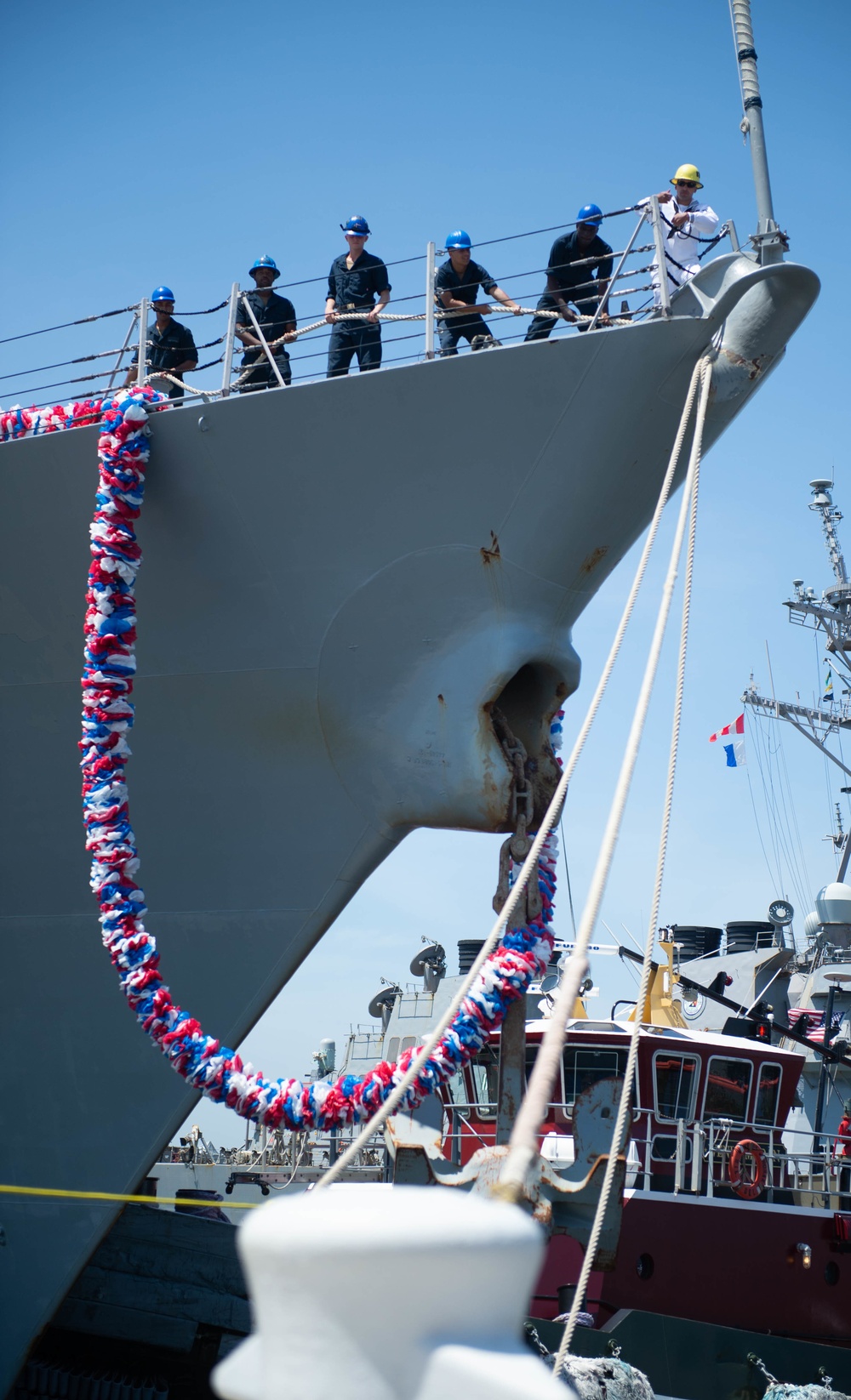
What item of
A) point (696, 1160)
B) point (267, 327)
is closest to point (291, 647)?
point (267, 327)

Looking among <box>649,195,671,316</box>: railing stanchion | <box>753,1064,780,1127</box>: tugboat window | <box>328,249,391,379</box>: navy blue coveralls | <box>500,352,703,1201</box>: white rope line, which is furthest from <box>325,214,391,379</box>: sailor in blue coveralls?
<box>753,1064,780,1127</box>: tugboat window

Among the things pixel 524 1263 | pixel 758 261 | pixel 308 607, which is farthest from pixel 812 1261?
pixel 524 1263

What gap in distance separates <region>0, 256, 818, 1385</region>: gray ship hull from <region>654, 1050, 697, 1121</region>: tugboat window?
590cm

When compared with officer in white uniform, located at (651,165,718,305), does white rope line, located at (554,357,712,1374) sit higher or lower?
lower

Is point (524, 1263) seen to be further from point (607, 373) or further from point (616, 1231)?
point (616, 1231)

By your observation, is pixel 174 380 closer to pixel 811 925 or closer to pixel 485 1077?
pixel 485 1077

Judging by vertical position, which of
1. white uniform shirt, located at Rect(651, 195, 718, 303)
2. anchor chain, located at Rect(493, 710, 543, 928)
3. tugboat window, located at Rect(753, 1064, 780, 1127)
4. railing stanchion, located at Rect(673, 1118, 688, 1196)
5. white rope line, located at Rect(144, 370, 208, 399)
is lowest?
railing stanchion, located at Rect(673, 1118, 688, 1196)

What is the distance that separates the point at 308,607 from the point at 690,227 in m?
3.06

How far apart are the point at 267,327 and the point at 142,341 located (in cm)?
77

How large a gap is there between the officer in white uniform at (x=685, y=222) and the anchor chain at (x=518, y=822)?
8.78 ft

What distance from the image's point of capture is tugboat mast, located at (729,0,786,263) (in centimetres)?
659

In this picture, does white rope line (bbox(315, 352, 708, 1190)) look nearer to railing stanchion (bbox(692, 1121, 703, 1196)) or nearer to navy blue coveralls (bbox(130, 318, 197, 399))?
navy blue coveralls (bbox(130, 318, 197, 399))

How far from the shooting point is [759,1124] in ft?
40.8

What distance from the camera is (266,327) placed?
7875 millimetres
